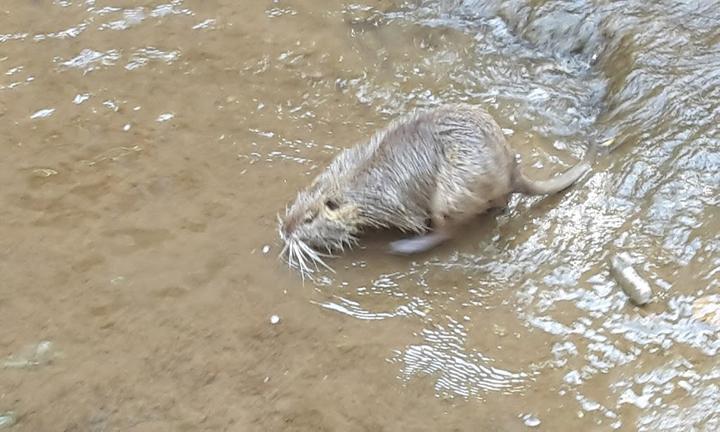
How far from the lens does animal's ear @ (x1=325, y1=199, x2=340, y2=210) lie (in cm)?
346

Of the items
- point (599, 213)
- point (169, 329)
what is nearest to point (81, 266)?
point (169, 329)

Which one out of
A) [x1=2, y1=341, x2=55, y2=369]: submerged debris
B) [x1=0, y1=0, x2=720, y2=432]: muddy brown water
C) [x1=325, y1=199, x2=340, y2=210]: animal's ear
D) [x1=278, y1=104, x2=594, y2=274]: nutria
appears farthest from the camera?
[x1=325, y1=199, x2=340, y2=210]: animal's ear

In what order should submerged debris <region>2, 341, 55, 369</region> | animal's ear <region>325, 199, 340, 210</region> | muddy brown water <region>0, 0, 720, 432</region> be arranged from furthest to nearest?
1. animal's ear <region>325, 199, 340, 210</region>
2. submerged debris <region>2, 341, 55, 369</region>
3. muddy brown water <region>0, 0, 720, 432</region>

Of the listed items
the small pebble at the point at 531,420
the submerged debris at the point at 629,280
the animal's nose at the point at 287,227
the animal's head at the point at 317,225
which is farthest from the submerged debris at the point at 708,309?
the animal's nose at the point at 287,227

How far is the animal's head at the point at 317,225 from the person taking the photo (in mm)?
3424

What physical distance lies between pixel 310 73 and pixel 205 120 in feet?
2.27

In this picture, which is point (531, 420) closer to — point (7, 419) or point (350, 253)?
point (350, 253)

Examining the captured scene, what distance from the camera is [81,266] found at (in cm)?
340

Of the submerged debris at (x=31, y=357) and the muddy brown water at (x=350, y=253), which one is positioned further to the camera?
the submerged debris at (x=31, y=357)

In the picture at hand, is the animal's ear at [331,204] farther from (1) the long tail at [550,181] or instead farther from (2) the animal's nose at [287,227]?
(1) the long tail at [550,181]

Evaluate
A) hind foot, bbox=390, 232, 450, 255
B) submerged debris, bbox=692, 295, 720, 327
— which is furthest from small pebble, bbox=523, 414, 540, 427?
hind foot, bbox=390, 232, 450, 255

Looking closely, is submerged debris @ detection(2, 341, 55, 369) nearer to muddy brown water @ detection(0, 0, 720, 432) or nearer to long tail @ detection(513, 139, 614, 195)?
muddy brown water @ detection(0, 0, 720, 432)

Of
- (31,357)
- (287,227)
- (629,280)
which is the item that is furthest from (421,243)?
(31,357)

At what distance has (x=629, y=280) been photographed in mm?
3158
